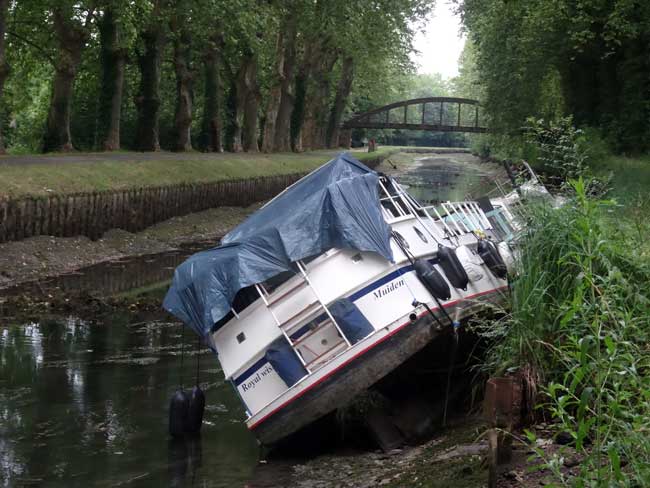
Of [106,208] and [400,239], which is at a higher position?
[400,239]

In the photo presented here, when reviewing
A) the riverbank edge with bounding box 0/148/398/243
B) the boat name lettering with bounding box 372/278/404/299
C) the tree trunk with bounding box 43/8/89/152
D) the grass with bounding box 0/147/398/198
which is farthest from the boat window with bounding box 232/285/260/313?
the tree trunk with bounding box 43/8/89/152

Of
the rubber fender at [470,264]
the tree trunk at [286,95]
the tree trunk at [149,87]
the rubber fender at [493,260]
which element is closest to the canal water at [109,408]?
the rubber fender at [470,264]

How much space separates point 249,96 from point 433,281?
148 feet

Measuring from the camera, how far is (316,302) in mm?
11953

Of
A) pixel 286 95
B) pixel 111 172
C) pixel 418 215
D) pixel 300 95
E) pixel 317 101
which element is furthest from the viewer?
pixel 317 101

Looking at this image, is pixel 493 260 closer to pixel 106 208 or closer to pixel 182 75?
pixel 106 208

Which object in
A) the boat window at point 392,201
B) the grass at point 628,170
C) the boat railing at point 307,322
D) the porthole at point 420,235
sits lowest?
the boat railing at point 307,322

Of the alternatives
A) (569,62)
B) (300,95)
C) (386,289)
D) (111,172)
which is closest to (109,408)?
(386,289)

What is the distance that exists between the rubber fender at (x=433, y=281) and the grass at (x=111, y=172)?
15.5 metres

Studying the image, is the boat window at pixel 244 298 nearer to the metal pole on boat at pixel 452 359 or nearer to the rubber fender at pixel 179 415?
the rubber fender at pixel 179 415

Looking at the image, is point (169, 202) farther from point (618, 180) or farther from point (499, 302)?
point (499, 302)

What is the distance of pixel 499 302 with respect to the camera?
14070 millimetres

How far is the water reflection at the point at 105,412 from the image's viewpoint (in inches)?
437

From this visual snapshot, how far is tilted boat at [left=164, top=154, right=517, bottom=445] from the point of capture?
11.6 m
